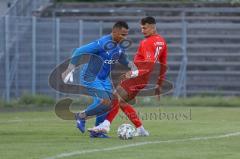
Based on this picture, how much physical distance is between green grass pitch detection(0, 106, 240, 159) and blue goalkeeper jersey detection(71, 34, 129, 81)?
1.13 metres

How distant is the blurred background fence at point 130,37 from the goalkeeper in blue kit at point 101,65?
46.3 ft

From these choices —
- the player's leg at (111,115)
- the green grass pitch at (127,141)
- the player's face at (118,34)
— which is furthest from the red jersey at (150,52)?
the green grass pitch at (127,141)

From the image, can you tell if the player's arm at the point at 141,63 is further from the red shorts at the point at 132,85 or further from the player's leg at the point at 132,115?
the player's leg at the point at 132,115

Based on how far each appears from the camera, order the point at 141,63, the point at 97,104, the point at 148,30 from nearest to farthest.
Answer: the point at 97,104
the point at 148,30
the point at 141,63

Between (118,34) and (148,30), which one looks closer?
(118,34)

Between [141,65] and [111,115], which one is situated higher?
[141,65]

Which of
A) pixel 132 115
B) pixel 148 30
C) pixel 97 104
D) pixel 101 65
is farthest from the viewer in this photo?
pixel 148 30

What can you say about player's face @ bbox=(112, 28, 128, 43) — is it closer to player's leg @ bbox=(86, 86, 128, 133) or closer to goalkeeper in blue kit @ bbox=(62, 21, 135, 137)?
goalkeeper in blue kit @ bbox=(62, 21, 135, 137)

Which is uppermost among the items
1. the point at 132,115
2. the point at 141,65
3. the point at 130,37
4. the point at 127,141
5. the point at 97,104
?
the point at 141,65

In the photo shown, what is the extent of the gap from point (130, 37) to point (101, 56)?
64.4 feet

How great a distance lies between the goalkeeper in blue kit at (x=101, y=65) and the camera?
15812 mm

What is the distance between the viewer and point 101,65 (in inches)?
632

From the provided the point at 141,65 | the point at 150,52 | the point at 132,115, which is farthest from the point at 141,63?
the point at 132,115

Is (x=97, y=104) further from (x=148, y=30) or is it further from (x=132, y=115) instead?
(x=148, y=30)
